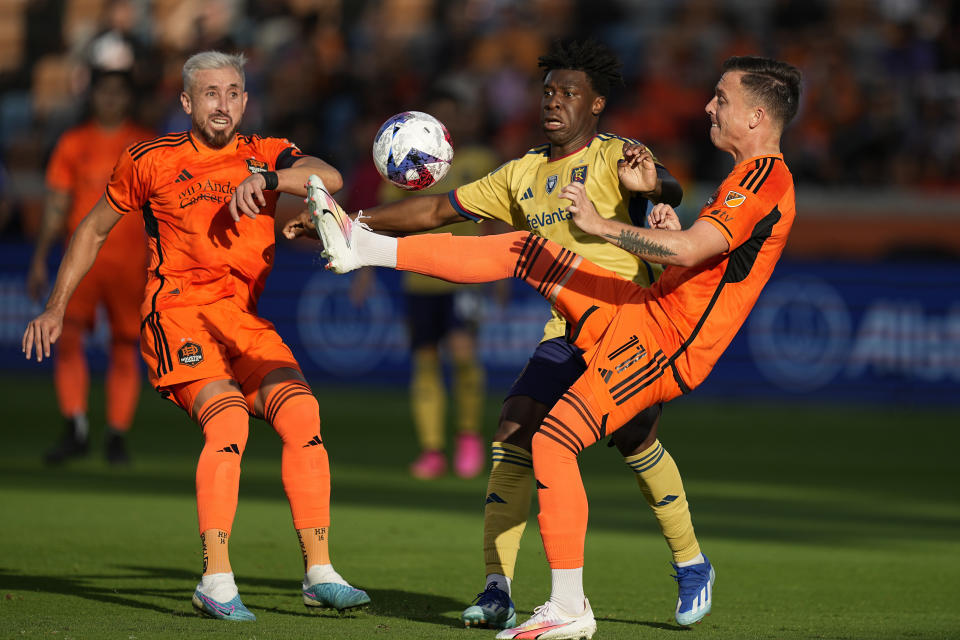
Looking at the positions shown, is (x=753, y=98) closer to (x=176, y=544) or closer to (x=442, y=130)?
(x=442, y=130)

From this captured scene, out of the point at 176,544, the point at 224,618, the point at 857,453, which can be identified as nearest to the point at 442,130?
the point at 224,618

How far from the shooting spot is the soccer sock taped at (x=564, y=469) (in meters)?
5.25

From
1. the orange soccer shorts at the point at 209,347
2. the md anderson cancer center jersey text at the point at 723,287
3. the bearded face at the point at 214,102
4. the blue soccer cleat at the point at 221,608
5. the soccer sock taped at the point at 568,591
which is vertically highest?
the bearded face at the point at 214,102

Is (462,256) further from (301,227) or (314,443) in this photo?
(314,443)

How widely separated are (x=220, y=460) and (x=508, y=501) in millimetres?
1202

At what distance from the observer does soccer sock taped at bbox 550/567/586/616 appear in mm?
5172

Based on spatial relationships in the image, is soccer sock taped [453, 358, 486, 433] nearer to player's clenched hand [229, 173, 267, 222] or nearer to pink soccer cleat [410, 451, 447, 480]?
pink soccer cleat [410, 451, 447, 480]

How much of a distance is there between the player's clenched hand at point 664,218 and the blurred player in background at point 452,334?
512 centimetres

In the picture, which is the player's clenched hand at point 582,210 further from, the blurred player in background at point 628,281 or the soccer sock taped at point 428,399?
the soccer sock taped at point 428,399

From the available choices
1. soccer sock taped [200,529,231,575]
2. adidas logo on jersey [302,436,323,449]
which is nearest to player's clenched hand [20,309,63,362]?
soccer sock taped [200,529,231,575]

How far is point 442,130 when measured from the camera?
6281 mm

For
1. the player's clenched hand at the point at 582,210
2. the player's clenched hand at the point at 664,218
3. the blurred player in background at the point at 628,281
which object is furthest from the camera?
the player's clenched hand at the point at 664,218

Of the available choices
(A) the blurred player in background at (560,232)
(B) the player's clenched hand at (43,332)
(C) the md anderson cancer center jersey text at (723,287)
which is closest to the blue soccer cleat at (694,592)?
(A) the blurred player in background at (560,232)

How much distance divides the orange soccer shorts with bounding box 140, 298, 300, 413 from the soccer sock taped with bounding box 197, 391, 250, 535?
14 cm
